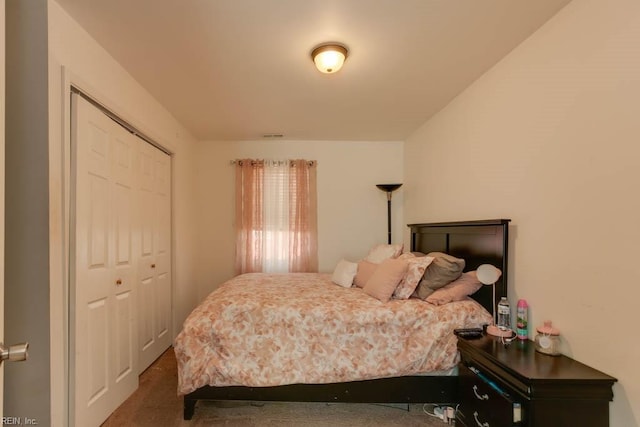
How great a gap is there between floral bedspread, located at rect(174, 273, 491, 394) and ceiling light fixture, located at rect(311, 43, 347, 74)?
1.63 m

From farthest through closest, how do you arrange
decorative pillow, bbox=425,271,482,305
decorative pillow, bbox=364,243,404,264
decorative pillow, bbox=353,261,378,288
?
decorative pillow, bbox=364,243,404,264 → decorative pillow, bbox=353,261,378,288 → decorative pillow, bbox=425,271,482,305

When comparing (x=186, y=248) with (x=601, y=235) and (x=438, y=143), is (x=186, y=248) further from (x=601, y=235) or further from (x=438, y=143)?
(x=601, y=235)

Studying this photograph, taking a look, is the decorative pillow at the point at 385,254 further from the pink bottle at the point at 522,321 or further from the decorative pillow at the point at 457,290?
the pink bottle at the point at 522,321

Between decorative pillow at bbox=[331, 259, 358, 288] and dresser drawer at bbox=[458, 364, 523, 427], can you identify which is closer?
dresser drawer at bbox=[458, 364, 523, 427]

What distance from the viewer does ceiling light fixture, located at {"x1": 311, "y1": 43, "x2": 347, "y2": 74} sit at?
199 cm

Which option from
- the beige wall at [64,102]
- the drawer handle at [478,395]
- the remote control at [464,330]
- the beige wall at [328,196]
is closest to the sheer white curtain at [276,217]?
the beige wall at [328,196]

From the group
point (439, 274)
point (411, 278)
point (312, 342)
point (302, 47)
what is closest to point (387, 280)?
point (411, 278)

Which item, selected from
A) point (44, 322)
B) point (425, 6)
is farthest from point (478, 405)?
point (44, 322)

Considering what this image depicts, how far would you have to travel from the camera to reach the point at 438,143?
127 inches

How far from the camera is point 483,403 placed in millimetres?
1686

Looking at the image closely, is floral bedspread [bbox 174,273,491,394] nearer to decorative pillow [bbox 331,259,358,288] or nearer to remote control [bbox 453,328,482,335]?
remote control [bbox 453,328,482,335]

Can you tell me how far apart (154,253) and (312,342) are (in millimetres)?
1731

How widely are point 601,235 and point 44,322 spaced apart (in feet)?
8.99

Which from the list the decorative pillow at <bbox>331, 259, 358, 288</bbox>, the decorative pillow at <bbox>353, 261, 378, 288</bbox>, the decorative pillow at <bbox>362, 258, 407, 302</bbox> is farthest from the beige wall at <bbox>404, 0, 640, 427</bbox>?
the decorative pillow at <bbox>331, 259, 358, 288</bbox>
